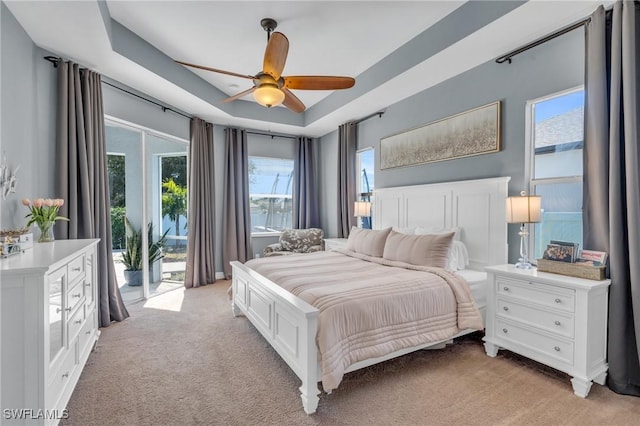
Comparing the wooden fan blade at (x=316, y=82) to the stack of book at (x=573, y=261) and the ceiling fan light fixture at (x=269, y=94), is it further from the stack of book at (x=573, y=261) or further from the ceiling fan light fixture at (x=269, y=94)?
the stack of book at (x=573, y=261)

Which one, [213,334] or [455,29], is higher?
[455,29]

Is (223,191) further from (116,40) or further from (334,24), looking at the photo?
(334,24)

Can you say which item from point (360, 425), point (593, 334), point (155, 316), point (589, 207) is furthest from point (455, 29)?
point (155, 316)

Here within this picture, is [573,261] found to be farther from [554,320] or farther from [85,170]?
[85,170]

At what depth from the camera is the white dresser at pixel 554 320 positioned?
1972 millimetres

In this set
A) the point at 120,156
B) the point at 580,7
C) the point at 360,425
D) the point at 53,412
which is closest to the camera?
the point at 53,412

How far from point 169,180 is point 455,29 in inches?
157

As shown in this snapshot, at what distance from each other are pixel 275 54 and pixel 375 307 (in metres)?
1.99

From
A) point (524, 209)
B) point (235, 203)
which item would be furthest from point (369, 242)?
point (235, 203)

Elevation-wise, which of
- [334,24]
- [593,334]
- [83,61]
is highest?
[334,24]

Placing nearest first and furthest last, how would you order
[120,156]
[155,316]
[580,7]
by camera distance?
[580,7] → [155,316] → [120,156]

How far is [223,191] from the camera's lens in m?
5.26

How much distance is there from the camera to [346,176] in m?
5.11

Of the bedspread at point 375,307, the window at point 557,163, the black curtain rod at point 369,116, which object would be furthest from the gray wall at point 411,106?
the bedspread at point 375,307
